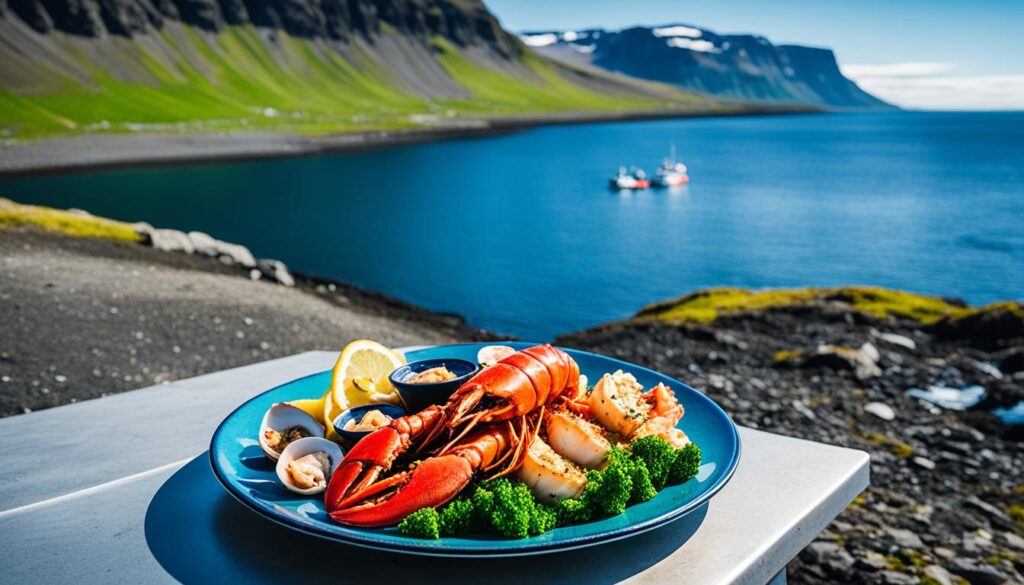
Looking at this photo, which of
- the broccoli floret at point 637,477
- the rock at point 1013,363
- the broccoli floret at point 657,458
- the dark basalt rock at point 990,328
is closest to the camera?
the broccoli floret at point 637,477

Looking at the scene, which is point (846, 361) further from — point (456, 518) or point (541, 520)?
point (456, 518)

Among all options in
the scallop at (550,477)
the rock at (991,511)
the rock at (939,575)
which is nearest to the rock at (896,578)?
the rock at (939,575)

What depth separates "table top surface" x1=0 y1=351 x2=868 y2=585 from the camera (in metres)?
2.56

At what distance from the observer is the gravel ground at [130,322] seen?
13.2m

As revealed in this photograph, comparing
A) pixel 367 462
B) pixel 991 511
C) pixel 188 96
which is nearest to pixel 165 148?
pixel 188 96

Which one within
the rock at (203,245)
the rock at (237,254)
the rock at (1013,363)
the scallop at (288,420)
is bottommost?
the rock at (237,254)

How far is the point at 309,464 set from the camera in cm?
285

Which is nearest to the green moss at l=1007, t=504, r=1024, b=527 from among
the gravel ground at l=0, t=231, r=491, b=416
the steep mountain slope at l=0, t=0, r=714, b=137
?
the gravel ground at l=0, t=231, r=491, b=416

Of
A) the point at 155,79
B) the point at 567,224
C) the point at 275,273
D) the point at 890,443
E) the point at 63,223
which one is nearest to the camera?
the point at 890,443

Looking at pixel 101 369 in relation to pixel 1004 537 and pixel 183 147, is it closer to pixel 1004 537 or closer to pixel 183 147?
pixel 1004 537

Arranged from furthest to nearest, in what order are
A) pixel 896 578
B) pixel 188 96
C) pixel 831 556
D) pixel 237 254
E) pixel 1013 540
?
pixel 188 96 < pixel 237 254 < pixel 1013 540 < pixel 831 556 < pixel 896 578

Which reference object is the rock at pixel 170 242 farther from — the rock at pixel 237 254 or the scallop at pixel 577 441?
the scallop at pixel 577 441

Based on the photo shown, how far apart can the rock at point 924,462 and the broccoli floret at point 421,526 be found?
954 cm

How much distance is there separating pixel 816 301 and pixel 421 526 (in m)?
21.8
